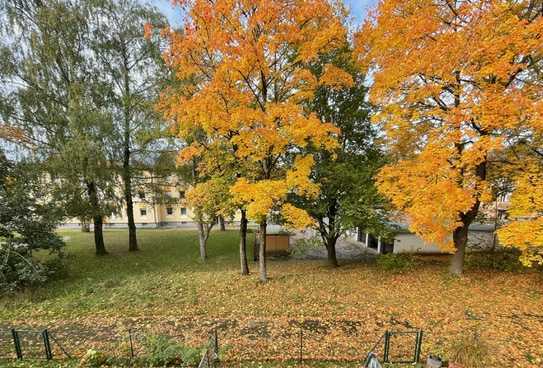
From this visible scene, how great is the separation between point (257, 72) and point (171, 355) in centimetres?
849

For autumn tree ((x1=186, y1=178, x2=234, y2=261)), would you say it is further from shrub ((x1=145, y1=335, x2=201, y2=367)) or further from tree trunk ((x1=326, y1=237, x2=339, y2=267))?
tree trunk ((x1=326, y1=237, x2=339, y2=267))

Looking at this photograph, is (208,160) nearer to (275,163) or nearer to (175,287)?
(275,163)

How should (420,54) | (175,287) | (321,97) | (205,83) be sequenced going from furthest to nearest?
1. (321,97)
2. (175,287)
3. (205,83)
4. (420,54)

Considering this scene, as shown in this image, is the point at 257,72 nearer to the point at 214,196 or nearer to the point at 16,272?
the point at 214,196

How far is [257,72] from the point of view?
853 centimetres

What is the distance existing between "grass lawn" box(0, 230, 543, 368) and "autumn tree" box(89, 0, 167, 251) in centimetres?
669

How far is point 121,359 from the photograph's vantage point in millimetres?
5504

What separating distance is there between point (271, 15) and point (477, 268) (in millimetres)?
12917

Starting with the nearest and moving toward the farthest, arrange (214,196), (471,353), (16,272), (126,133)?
(471,353) < (16,272) < (214,196) < (126,133)

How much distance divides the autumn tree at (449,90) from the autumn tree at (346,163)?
1211 mm

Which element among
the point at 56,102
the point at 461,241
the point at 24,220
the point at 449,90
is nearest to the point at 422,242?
the point at 461,241

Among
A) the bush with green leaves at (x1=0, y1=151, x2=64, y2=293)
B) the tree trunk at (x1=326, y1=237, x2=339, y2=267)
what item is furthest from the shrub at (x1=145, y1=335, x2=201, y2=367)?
the tree trunk at (x1=326, y1=237, x2=339, y2=267)

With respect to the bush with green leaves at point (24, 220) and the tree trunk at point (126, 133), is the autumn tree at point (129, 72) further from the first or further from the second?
the bush with green leaves at point (24, 220)

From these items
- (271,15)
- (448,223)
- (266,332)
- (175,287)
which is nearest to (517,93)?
(448,223)
